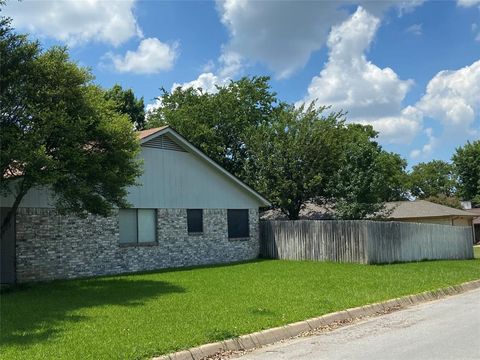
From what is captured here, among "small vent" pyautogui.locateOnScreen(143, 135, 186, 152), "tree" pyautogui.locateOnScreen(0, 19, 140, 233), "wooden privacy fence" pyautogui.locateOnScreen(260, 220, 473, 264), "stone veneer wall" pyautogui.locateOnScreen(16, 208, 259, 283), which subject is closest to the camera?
"tree" pyautogui.locateOnScreen(0, 19, 140, 233)

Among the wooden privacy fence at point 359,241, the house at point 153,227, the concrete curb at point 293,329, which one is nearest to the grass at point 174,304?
the concrete curb at point 293,329

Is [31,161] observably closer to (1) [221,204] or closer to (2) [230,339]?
(2) [230,339]

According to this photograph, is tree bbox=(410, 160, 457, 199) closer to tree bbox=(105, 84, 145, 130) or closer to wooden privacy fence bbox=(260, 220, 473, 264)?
tree bbox=(105, 84, 145, 130)

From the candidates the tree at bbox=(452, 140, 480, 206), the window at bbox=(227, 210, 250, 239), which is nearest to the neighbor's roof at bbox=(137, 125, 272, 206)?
the window at bbox=(227, 210, 250, 239)

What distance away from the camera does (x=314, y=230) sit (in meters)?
24.2

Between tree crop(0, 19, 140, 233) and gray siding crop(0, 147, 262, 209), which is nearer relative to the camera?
tree crop(0, 19, 140, 233)

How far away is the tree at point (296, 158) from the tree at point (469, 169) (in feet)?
115

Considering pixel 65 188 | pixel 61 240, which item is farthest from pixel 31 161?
pixel 61 240

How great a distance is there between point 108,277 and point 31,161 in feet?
22.7

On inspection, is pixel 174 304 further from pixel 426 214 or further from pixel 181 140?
pixel 426 214

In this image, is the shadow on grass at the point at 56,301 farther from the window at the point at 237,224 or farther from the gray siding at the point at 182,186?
the window at the point at 237,224

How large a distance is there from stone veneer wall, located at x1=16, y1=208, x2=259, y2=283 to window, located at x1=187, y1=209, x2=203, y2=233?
0.66 ft

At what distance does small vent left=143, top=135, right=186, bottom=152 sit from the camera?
21422 millimetres

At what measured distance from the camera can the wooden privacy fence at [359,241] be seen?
22500mm
